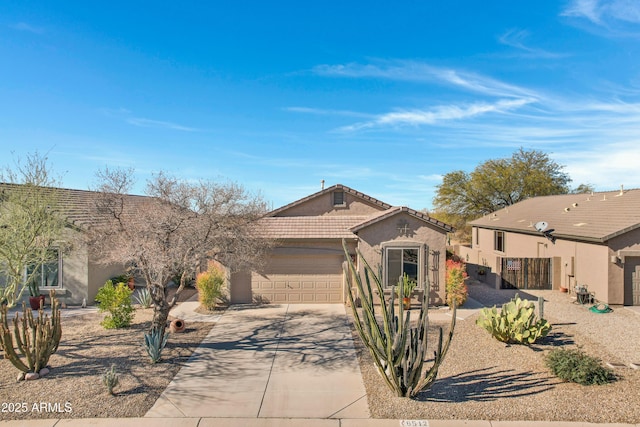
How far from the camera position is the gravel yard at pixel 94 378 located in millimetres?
7391

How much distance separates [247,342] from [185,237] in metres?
3.67

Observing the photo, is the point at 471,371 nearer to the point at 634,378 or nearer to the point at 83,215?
the point at 634,378

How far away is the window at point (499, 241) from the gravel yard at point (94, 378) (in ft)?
68.4

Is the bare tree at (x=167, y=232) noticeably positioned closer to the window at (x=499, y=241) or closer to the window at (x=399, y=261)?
the window at (x=399, y=261)

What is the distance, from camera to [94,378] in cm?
A: 869

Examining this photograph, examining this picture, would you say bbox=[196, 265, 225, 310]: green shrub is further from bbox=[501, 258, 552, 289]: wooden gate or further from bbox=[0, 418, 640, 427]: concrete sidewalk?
bbox=[501, 258, 552, 289]: wooden gate

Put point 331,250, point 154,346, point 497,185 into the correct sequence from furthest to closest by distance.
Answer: point 497,185 < point 331,250 < point 154,346

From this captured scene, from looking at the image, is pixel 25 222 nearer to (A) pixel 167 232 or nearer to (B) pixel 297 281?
(A) pixel 167 232

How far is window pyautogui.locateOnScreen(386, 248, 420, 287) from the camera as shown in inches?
609

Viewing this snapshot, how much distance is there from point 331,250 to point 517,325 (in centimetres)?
779

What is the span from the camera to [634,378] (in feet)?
28.4

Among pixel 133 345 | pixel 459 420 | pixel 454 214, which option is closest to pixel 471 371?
pixel 459 420

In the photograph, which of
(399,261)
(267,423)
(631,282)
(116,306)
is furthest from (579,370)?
(116,306)

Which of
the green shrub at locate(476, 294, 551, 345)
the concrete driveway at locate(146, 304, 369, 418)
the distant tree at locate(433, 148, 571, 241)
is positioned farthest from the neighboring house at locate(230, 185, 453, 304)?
the distant tree at locate(433, 148, 571, 241)
